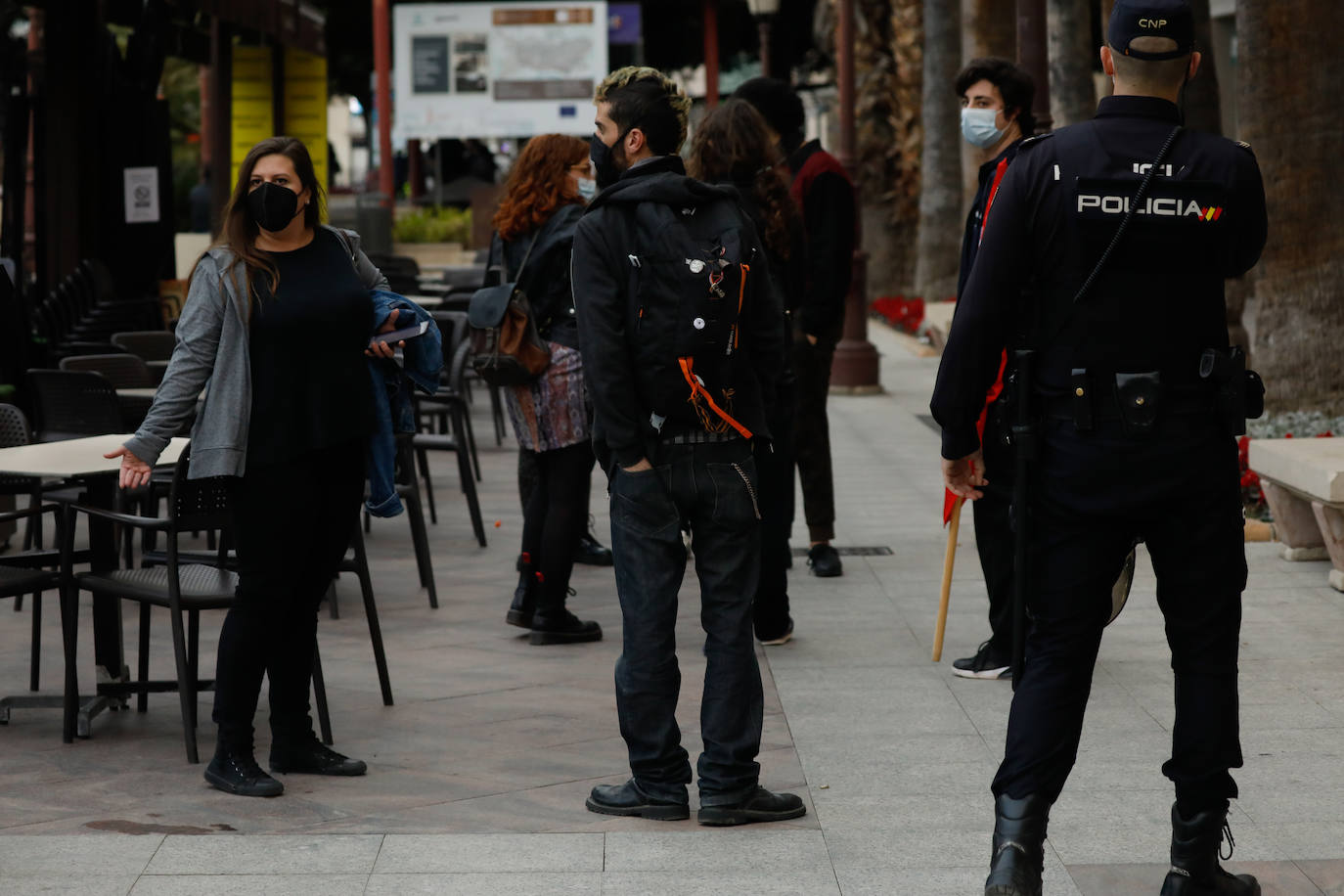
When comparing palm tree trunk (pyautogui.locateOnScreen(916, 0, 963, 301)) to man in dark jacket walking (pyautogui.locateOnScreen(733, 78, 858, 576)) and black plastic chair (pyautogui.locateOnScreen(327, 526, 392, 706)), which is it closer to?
man in dark jacket walking (pyautogui.locateOnScreen(733, 78, 858, 576))

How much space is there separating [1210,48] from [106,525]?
28.6ft

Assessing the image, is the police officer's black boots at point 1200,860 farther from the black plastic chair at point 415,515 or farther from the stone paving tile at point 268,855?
the black plastic chair at point 415,515

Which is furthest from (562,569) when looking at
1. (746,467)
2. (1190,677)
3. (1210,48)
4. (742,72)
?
(742,72)

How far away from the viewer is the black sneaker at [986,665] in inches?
247

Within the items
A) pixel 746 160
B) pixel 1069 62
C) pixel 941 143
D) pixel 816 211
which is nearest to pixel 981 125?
pixel 746 160

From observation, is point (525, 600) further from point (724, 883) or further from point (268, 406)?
point (724, 883)

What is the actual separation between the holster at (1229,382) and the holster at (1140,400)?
0.39 ft

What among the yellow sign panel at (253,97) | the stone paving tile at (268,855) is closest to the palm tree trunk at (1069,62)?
the stone paving tile at (268,855)

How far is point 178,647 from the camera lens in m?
5.39

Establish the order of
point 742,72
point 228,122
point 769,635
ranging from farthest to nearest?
1. point 742,72
2. point 228,122
3. point 769,635

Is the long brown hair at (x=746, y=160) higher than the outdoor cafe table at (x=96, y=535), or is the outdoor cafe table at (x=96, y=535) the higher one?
the long brown hair at (x=746, y=160)

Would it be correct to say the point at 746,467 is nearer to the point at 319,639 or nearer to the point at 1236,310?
the point at 319,639

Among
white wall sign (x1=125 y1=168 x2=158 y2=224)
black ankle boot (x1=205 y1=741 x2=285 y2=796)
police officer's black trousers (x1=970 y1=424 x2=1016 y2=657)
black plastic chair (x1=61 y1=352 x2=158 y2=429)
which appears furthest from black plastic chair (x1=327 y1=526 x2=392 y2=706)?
white wall sign (x1=125 y1=168 x2=158 y2=224)

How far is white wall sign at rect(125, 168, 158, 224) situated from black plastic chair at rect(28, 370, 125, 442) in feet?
20.4
